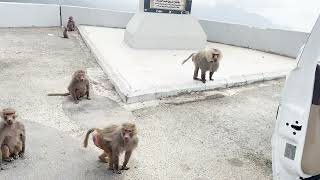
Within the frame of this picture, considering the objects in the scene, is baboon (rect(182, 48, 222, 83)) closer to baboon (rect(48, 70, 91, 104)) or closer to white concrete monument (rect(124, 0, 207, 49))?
baboon (rect(48, 70, 91, 104))

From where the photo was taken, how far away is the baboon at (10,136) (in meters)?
4.41

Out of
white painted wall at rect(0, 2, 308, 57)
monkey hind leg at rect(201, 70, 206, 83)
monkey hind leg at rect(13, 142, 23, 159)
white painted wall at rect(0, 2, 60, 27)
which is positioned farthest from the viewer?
white painted wall at rect(0, 2, 60, 27)

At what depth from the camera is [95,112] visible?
22.1 feet

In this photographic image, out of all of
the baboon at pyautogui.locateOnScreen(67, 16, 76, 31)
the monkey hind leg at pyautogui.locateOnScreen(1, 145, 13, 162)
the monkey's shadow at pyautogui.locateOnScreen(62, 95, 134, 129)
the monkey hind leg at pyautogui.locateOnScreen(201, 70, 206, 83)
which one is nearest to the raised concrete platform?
the monkey hind leg at pyautogui.locateOnScreen(201, 70, 206, 83)

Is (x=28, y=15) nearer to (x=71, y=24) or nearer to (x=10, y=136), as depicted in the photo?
(x=71, y=24)

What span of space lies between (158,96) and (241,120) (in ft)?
5.39

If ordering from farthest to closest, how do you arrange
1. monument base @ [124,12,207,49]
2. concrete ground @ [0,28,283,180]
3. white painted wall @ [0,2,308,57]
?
white painted wall @ [0,2,308,57]
monument base @ [124,12,207,49]
concrete ground @ [0,28,283,180]

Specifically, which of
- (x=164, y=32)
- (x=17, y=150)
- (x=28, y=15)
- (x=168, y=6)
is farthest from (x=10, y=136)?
(x=28, y=15)

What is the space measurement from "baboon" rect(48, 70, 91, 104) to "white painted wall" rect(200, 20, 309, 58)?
25.5 feet

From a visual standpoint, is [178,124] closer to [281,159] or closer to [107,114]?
[107,114]

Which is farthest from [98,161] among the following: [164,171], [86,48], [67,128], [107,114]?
[86,48]

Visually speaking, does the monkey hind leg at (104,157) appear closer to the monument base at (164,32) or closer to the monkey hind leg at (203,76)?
the monkey hind leg at (203,76)

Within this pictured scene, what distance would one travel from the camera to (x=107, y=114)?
6.68 metres

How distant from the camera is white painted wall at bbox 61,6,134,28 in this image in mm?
16922
